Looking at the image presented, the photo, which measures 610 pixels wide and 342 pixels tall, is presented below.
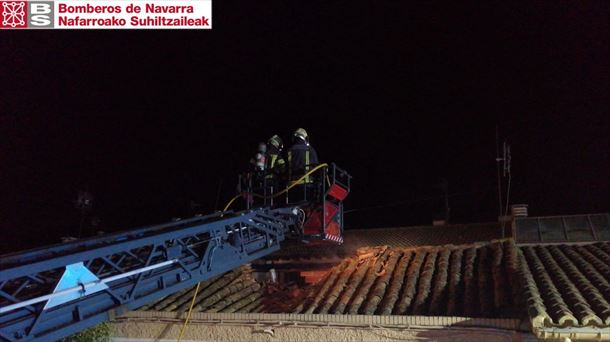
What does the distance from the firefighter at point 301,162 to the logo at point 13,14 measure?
5521 millimetres

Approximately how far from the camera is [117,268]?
4.52 meters

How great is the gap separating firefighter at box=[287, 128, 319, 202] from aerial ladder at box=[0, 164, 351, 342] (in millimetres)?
Result: 694

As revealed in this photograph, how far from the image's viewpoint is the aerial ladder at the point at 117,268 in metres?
3.84

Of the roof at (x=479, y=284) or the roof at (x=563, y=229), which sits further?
the roof at (x=563, y=229)

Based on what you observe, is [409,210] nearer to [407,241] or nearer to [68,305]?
[407,241]

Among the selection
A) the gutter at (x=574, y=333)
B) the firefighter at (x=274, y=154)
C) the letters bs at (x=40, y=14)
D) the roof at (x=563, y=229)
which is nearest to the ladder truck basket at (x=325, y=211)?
the firefighter at (x=274, y=154)

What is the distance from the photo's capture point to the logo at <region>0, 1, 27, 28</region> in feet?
29.7

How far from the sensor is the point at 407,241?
423 inches

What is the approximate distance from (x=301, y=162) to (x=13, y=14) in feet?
19.2

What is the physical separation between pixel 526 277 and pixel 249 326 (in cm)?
370

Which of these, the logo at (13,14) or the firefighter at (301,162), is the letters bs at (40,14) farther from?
the firefighter at (301,162)

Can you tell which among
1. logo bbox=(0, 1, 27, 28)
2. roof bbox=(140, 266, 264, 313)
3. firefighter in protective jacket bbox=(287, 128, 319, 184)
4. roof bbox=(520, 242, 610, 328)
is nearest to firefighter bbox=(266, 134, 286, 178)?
firefighter in protective jacket bbox=(287, 128, 319, 184)

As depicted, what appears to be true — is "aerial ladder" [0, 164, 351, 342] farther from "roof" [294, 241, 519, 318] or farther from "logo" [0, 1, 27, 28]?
"logo" [0, 1, 27, 28]

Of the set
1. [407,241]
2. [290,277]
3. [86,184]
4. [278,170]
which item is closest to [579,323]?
[278,170]
